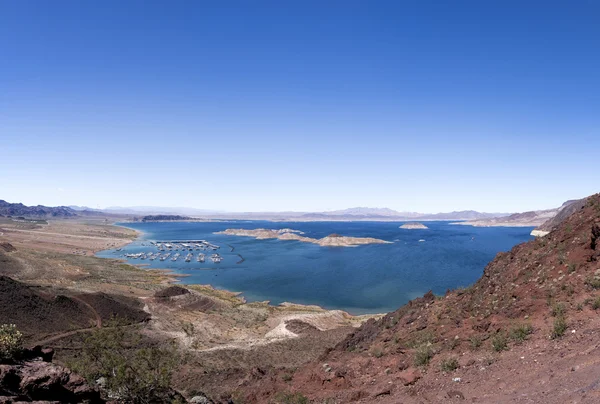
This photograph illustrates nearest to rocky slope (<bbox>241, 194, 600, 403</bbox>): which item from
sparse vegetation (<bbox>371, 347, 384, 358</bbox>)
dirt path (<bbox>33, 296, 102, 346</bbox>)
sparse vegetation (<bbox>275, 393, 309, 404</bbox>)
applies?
sparse vegetation (<bbox>371, 347, 384, 358</bbox>)

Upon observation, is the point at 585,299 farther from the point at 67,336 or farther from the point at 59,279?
the point at 59,279

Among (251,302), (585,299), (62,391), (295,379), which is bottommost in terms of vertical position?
(251,302)

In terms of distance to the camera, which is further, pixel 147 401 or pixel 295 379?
pixel 295 379

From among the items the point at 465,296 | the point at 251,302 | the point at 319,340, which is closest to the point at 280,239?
the point at 251,302

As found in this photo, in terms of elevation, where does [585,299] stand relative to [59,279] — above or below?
above

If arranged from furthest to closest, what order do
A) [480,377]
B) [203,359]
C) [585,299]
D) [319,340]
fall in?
[319,340] → [203,359] → [585,299] → [480,377]

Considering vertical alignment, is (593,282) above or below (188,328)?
above

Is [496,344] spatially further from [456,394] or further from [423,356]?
[456,394]

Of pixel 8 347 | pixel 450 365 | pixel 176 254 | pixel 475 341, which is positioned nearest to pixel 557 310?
pixel 475 341
